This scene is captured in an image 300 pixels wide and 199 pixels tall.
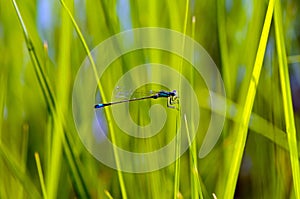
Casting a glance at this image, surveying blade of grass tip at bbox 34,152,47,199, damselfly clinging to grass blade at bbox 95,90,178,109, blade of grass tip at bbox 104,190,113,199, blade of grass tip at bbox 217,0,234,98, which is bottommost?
blade of grass tip at bbox 104,190,113,199

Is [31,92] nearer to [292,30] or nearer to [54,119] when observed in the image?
[54,119]

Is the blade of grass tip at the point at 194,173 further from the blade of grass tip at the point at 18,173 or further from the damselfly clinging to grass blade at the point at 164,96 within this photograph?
the blade of grass tip at the point at 18,173

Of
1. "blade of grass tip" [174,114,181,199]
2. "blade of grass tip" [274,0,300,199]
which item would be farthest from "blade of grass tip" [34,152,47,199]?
"blade of grass tip" [274,0,300,199]

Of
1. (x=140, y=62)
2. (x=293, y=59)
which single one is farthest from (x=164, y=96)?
(x=293, y=59)

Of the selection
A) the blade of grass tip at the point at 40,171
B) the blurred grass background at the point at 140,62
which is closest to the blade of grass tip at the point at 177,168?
the blurred grass background at the point at 140,62

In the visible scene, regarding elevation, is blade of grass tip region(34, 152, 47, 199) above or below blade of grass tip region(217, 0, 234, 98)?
below

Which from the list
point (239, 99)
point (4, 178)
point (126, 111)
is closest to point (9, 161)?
point (4, 178)

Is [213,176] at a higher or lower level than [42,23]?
lower

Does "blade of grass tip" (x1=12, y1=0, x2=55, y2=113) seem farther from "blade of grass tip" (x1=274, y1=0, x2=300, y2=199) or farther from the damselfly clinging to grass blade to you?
"blade of grass tip" (x1=274, y1=0, x2=300, y2=199)
